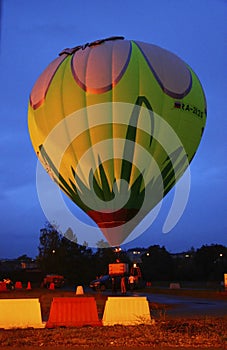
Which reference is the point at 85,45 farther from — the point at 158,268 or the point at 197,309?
the point at 158,268

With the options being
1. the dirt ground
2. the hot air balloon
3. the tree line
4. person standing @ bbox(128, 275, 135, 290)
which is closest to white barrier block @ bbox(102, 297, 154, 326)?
the dirt ground

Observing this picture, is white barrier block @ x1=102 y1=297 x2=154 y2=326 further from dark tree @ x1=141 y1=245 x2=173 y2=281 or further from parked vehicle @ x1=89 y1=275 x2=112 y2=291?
dark tree @ x1=141 y1=245 x2=173 y2=281

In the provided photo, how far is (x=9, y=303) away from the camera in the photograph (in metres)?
14.2

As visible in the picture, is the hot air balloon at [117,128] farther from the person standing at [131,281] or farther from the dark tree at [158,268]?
the dark tree at [158,268]

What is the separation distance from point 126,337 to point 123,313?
2.34 metres

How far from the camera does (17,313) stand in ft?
46.6

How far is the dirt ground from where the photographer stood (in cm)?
1120

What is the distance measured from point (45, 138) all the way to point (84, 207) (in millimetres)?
3934

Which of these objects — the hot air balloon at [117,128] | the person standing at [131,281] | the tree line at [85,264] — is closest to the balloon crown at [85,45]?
the hot air balloon at [117,128]

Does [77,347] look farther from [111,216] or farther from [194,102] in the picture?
[194,102]

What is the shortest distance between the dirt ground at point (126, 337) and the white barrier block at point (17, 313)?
1.13ft

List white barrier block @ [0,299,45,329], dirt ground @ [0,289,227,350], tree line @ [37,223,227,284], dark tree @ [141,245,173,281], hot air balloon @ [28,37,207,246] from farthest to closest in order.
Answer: dark tree @ [141,245,173,281], tree line @ [37,223,227,284], hot air balloon @ [28,37,207,246], white barrier block @ [0,299,45,329], dirt ground @ [0,289,227,350]

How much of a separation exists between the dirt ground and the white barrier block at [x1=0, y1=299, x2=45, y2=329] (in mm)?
344

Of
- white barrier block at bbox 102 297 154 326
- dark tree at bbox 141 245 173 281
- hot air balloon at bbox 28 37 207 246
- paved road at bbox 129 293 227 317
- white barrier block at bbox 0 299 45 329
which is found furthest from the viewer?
dark tree at bbox 141 245 173 281
